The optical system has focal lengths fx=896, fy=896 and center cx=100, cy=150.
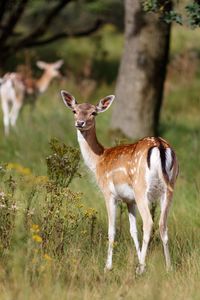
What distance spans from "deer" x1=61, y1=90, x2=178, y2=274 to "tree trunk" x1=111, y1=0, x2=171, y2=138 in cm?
482

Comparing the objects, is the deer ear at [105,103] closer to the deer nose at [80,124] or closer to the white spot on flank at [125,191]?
the deer nose at [80,124]

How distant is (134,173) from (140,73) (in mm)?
5983

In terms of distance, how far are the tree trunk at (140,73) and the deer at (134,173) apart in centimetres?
482

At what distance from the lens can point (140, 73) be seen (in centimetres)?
1287

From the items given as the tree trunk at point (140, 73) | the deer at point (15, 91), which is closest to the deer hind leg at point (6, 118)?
the deer at point (15, 91)

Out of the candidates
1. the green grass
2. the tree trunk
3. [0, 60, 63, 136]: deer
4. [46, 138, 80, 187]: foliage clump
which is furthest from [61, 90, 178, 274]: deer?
[0, 60, 63, 136]: deer

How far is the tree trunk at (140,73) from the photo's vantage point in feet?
41.4

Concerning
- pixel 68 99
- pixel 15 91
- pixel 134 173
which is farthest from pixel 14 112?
pixel 134 173

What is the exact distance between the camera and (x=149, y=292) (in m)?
5.64

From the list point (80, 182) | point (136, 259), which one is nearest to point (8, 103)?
point (80, 182)

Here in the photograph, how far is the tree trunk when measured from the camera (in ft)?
41.4

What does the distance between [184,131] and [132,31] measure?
1948mm

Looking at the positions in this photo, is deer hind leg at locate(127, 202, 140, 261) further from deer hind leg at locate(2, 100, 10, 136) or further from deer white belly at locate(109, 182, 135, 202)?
deer hind leg at locate(2, 100, 10, 136)

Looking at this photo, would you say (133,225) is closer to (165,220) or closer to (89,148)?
(165,220)
